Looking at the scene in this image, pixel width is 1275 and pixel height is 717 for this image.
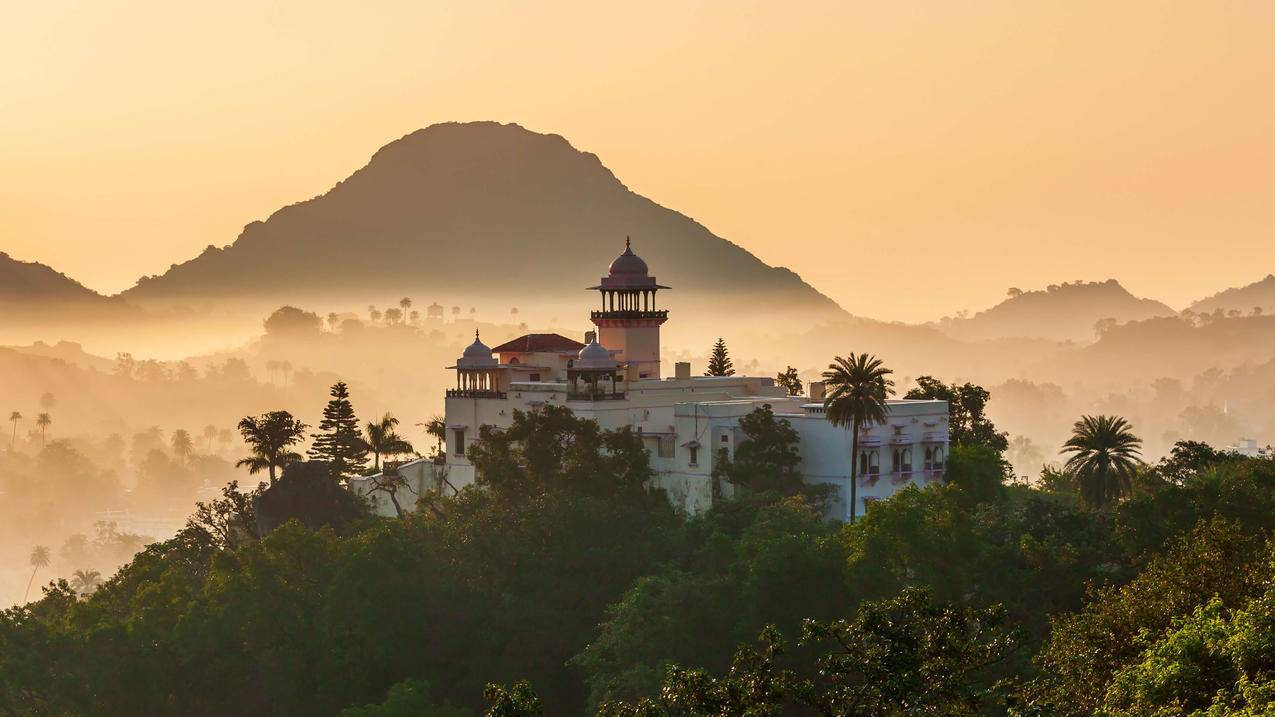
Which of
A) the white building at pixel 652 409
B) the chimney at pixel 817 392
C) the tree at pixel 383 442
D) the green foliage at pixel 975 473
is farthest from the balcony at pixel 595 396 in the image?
the tree at pixel 383 442

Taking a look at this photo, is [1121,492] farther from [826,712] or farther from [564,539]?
[826,712]

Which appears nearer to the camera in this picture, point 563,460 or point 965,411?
point 563,460

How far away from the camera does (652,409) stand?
75625 mm

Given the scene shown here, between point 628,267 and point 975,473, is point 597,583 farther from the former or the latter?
point 628,267

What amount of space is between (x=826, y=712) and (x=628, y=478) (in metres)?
41.2

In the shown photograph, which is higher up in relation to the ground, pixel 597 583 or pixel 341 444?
pixel 341 444

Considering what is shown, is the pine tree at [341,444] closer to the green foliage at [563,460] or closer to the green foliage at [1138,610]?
the green foliage at [563,460]

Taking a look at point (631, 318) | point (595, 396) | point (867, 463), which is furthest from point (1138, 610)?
point (631, 318)

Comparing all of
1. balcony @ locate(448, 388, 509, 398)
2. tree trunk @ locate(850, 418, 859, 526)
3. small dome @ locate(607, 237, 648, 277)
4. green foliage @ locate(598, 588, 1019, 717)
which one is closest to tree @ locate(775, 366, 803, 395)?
small dome @ locate(607, 237, 648, 277)

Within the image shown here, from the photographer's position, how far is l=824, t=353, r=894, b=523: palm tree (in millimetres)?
67812

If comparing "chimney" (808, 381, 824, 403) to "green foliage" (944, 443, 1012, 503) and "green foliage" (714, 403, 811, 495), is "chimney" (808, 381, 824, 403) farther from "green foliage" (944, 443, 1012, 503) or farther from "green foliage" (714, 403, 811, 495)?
"green foliage" (714, 403, 811, 495)

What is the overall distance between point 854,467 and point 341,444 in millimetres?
29856

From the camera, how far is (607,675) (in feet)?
178

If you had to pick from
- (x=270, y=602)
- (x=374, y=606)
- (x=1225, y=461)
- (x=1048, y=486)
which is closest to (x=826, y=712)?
(x=374, y=606)
